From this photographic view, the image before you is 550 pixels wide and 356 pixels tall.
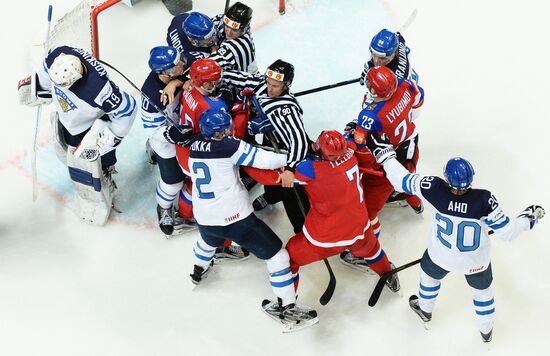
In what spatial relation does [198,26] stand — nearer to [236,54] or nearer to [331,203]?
[236,54]

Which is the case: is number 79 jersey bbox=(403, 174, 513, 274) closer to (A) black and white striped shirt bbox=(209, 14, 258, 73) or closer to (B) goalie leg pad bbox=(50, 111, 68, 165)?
(A) black and white striped shirt bbox=(209, 14, 258, 73)

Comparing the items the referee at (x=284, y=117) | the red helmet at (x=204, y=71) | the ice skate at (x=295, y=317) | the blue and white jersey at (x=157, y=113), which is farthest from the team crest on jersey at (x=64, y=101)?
the ice skate at (x=295, y=317)

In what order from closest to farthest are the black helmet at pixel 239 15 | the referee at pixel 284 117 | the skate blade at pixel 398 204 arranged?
the referee at pixel 284 117
the black helmet at pixel 239 15
the skate blade at pixel 398 204

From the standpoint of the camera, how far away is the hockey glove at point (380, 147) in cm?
407

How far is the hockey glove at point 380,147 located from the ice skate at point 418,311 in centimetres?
79

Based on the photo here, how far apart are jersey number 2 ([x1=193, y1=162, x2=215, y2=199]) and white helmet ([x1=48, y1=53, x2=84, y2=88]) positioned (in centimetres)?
79

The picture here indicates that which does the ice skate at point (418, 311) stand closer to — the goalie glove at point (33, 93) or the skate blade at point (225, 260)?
the skate blade at point (225, 260)

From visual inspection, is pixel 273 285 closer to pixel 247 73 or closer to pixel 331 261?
pixel 331 261

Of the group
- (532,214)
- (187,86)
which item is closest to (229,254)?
(187,86)

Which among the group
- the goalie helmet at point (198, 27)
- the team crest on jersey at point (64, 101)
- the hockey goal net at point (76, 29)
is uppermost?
the goalie helmet at point (198, 27)

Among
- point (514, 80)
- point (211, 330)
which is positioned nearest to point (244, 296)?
point (211, 330)

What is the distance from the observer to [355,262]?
455 cm

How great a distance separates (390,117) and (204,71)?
95 centimetres

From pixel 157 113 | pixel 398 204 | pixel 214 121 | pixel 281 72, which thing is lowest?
pixel 398 204
